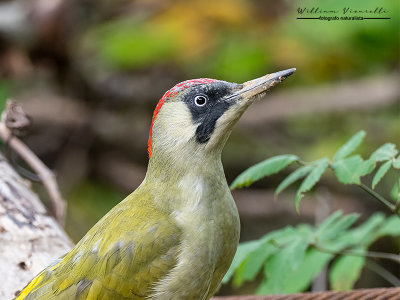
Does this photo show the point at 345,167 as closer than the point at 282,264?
Yes

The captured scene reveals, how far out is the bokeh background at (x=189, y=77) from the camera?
5.48 metres

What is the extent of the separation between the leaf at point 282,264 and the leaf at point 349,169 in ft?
1.49

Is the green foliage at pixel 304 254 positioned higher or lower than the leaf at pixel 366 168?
lower

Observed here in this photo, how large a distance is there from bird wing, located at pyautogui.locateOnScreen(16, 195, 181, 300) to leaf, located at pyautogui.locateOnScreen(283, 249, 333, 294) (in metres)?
0.79

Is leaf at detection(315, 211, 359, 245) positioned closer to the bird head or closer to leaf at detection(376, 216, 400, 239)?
Result: leaf at detection(376, 216, 400, 239)

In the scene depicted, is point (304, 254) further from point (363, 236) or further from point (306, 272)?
point (363, 236)

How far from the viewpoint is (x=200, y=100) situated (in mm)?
2539

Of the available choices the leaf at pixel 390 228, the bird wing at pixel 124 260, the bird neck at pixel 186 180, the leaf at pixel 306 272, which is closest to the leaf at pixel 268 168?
the bird neck at pixel 186 180

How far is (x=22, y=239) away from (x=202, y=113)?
1.00m

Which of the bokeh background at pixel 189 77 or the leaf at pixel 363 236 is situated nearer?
the leaf at pixel 363 236

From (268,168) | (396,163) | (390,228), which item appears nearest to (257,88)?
(268,168)

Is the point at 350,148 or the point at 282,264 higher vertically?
the point at 350,148

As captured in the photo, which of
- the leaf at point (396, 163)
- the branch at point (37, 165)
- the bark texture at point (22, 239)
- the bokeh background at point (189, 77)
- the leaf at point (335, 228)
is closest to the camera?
the leaf at point (396, 163)

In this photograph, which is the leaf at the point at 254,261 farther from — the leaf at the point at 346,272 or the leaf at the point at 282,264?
the leaf at the point at 346,272
